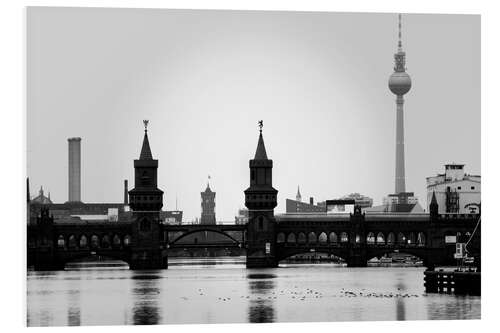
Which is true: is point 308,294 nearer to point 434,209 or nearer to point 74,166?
point 74,166

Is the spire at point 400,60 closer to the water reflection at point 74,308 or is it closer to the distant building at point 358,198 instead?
the distant building at point 358,198

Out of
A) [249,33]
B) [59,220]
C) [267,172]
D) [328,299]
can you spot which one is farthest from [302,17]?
[59,220]

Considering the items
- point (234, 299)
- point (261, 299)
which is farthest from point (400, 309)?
point (234, 299)

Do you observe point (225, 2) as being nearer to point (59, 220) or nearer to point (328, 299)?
point (328, 299)

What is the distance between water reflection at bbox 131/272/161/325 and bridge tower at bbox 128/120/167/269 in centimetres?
1306

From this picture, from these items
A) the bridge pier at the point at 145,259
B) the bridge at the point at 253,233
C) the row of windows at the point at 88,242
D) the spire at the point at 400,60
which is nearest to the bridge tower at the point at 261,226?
the bridge at the point at 253,233

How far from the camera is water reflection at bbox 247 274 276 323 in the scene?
2196 inches

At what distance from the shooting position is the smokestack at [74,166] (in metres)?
63.1

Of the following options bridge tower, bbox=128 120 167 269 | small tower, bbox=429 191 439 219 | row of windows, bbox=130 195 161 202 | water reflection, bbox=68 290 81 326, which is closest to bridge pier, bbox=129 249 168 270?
bridge tower, bbox=128 120 167 269

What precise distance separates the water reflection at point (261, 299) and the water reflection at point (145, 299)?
3333 millimetres

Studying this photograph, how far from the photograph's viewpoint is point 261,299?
220 ft

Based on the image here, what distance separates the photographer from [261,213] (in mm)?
114750

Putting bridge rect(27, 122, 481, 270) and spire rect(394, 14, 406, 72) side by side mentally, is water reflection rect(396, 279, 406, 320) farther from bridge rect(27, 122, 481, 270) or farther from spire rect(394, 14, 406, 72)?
bridge rect(27, 122, 481, 270)

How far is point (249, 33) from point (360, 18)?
356 centimetres
